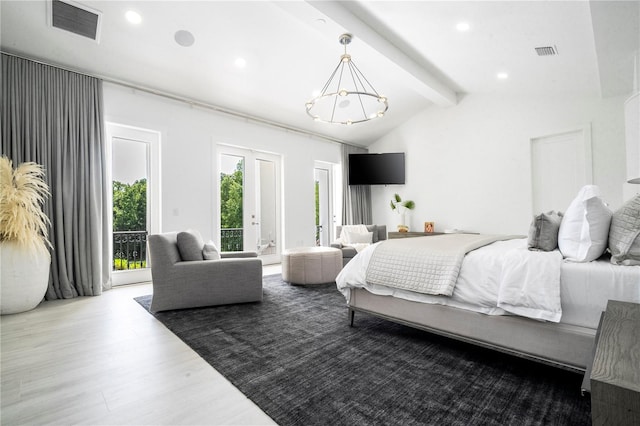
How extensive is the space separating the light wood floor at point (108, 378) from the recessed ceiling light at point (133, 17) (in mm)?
3014

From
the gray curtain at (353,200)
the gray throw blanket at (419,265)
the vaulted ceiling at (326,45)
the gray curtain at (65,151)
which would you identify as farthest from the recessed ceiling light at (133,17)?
the gray curtain at (353,200)

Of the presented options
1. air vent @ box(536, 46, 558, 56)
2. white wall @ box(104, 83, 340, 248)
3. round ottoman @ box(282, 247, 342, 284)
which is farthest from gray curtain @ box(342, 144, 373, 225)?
air vent @ box(536, 46, 558, 56)

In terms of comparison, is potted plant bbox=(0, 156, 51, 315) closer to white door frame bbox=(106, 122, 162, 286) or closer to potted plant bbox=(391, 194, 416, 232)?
white door frame bbox=(106, 122, 162, 286)

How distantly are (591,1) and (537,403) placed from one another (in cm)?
295

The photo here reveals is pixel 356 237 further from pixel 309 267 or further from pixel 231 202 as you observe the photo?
pixel 231 202

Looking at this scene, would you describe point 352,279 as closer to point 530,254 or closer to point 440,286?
point 440,286

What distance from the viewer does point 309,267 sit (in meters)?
4.01

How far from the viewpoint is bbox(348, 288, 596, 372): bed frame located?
1.53 m

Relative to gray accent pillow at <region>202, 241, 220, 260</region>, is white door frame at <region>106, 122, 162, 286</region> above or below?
above

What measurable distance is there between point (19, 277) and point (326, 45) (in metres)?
4.26

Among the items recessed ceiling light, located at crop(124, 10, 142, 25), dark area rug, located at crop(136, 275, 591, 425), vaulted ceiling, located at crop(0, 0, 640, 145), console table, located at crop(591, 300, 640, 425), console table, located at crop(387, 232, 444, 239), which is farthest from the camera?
console table, located at crop(387, 232, 444, 239)

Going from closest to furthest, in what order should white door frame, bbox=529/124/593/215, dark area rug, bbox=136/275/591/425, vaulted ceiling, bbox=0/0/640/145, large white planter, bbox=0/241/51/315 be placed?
dark area rug, bbox=136/275/591/425, large white planter, bbox=0/241/51/315, vaulted ceiling, bbox=0/0/640/145, white door frame, bbox=529/124/593/215

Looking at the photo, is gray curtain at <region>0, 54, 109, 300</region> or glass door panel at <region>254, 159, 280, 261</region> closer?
gray curtain at <region>0, 54, 109, 300</region>

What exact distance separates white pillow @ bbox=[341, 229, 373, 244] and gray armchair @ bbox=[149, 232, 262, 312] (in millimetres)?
2396
